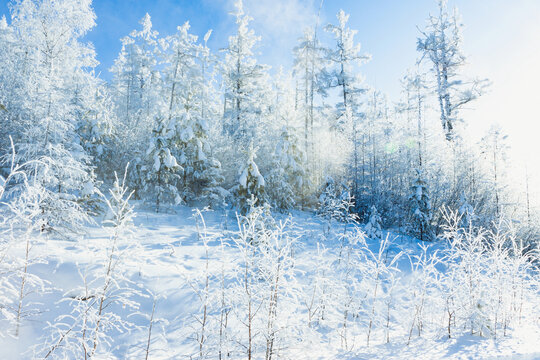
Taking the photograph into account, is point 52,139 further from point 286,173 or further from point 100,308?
point 286,173

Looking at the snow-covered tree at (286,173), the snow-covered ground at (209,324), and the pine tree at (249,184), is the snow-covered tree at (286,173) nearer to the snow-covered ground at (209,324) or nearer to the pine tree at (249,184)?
the pine tree at (249,184)

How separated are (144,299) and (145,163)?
697 cm

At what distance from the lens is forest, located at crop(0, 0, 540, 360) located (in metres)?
3.99

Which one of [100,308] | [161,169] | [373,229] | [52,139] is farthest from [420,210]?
[52,139]

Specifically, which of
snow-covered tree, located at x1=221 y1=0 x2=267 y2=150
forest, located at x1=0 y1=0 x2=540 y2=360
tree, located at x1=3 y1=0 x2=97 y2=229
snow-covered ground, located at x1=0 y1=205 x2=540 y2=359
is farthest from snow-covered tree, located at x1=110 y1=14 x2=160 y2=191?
snow-covered ground, located at x1=0 y1=205 x2=540 y2=359

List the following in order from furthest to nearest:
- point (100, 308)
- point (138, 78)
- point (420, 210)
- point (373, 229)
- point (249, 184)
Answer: point (138, 78) → point (420, 210) → point (373, 229) → point (249, 184) → point (100, 308)

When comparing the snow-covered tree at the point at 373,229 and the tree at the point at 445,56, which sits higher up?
the tree at the point at 445,56

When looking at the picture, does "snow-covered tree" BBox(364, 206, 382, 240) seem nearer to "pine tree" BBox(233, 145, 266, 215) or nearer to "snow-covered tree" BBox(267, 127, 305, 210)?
"snow-covered tree" BBox(267, 127, 305, 210)

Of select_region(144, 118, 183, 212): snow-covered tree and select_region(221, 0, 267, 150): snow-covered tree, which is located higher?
select_region(221, 0, 267, 150): snow-covered tree

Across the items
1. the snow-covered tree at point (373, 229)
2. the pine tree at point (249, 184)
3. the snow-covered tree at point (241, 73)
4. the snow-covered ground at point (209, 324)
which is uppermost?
the snow-covered tree at point (241, 73)

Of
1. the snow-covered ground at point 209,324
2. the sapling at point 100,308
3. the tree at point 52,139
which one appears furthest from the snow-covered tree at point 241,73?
the sapling at point 100,308

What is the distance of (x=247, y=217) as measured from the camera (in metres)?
5.76

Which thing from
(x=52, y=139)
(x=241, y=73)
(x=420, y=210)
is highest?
(x=241, y=73)

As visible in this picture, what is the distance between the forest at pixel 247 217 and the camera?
3.99m
